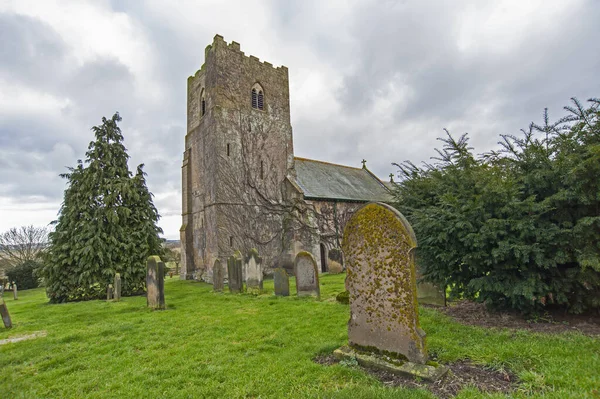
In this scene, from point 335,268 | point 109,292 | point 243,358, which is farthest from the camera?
point 335,268

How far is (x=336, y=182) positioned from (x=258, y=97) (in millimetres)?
8331

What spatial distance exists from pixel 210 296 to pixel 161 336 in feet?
17.6

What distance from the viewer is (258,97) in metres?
19.6

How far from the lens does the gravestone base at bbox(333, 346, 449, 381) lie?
339 cm

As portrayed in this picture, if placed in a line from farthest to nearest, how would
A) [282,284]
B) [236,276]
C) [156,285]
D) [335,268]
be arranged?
1. [335,268]
2. [236,276]
3. [282,284]
4. [156,285]

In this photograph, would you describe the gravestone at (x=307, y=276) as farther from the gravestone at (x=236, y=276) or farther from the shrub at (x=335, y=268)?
the shrub at (x=335, y=268)

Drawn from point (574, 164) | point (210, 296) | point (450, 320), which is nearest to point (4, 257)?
point (210, 296)

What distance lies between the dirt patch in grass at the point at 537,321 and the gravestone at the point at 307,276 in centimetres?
399

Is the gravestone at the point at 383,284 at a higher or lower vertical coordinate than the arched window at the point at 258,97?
lower

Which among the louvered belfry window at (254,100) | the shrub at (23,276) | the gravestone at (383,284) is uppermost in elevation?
the louvered belfry window at (254,100)

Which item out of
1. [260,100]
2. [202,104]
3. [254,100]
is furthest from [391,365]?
[202,104]

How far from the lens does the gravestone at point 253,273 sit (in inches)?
445

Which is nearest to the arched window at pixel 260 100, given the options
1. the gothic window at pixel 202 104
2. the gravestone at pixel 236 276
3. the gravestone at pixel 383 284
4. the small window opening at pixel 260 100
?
the small window opening at pixel 260 100

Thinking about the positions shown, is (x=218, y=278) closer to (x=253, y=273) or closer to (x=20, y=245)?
(x=253, y=273)
